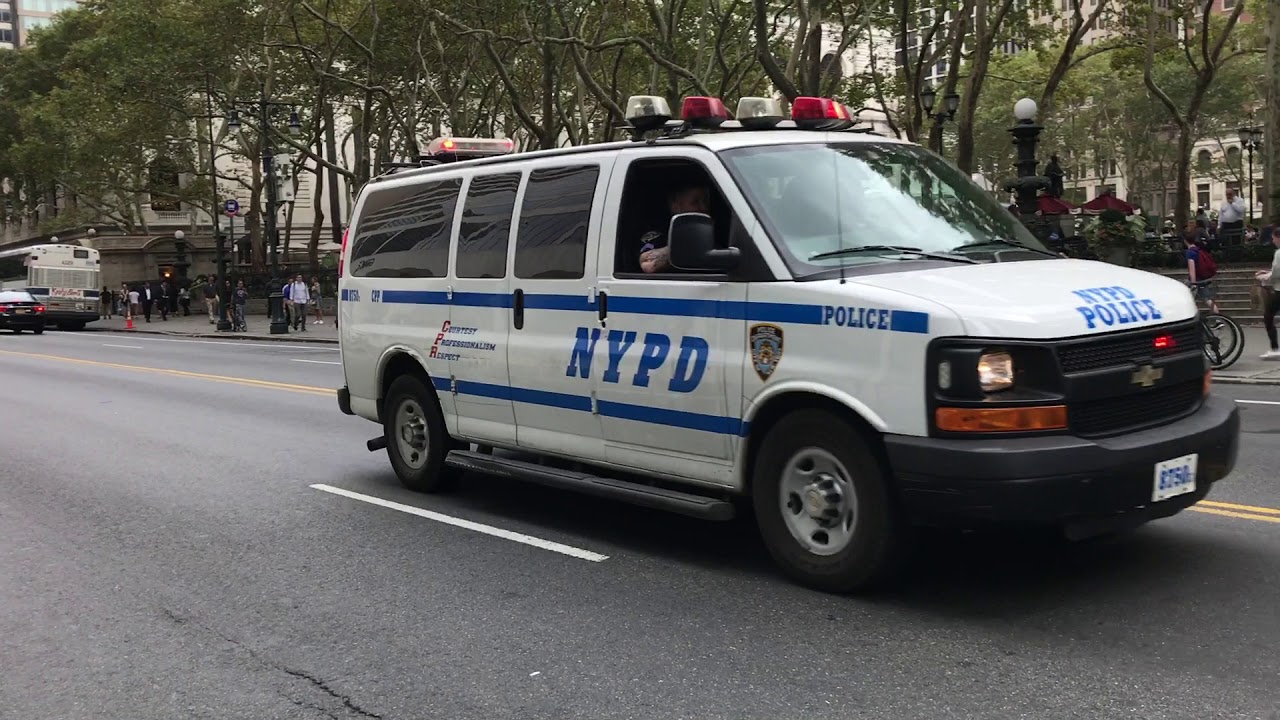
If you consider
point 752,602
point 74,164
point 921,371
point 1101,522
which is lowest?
point 752,602

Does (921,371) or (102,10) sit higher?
(102,10)

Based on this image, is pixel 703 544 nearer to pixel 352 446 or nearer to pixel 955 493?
pixel 955 493

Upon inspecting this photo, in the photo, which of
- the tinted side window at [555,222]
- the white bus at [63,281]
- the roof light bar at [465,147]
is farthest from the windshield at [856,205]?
the white bus at [63,281]

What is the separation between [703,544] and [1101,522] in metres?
2.25

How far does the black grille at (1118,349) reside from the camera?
471 centimetres

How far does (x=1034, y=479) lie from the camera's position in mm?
4582

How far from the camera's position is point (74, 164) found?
53.2 m

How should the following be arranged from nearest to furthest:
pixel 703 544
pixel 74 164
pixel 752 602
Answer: pixel 752 602, pixel 703 544, pixel 74 164

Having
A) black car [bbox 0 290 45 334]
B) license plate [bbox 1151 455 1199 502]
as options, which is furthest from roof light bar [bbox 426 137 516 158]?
black car [bbox 0 290 45 334]

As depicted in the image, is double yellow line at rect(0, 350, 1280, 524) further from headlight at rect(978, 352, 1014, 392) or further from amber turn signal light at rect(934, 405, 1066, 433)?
headlight at rect(978, 352, 1014, 392)

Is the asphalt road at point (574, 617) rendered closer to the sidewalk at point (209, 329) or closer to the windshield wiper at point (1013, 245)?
the windshield wiper at point (1013, 245)

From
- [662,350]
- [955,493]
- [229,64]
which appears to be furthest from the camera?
[229,64]

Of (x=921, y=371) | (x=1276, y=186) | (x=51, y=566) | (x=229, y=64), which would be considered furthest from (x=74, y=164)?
(x=921, y=371)

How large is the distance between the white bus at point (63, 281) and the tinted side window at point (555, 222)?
4129 cm
